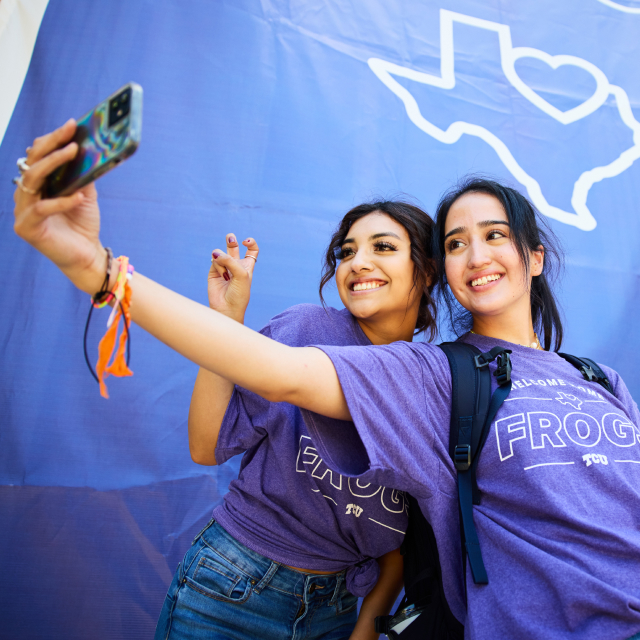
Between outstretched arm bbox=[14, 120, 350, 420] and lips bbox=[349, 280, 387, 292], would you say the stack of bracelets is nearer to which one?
outstretched arm bbox=[14, 120, 350, 420]

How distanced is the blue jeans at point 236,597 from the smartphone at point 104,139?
69 cm

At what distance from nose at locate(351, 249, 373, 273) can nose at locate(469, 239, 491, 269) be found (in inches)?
8.5

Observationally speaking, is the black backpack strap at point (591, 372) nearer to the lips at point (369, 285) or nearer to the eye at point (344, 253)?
the lips at point (369, 285)

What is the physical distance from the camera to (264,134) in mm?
1664

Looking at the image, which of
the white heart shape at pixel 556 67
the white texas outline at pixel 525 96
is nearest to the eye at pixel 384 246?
the white texas outline at pixel 525 96

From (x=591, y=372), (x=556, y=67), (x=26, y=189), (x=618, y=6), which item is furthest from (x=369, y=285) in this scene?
(x=618, y=6)

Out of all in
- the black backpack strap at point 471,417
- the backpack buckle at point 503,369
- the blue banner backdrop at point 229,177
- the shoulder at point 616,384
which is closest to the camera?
the black backpack strap at point 471,417

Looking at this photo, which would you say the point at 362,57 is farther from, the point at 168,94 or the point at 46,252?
the point at 46,252

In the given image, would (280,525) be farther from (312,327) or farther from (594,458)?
(594,458)

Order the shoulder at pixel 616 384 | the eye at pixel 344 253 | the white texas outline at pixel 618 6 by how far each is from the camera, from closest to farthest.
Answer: the shoulder at pixel 616 384 < the eye at pixel 344 253 < the white texas outline at pixel 618 6

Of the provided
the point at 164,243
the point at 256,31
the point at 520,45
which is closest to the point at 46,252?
the point at 164,243

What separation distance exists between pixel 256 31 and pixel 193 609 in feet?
5.38

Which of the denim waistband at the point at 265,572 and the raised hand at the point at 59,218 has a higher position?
the raised hand at the point at 59,218

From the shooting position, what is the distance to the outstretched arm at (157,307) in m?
0.57
